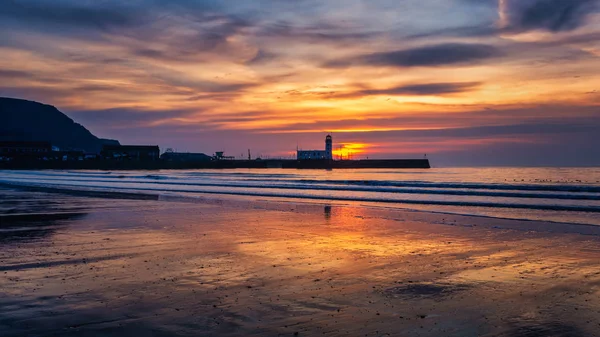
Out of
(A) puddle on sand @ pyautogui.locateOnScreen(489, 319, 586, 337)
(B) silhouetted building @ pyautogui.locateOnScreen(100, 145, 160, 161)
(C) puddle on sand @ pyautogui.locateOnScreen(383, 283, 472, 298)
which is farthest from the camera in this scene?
(B) silhouetted building @ pyautogui.locateOnScreen(100, 145, 160, 161)

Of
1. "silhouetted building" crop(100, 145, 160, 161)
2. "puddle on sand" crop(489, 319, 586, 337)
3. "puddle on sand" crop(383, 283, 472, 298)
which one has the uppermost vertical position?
"silhouetted building" crop(100, 145, 160, 161)

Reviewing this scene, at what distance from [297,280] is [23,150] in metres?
197

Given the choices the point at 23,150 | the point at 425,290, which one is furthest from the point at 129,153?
the point at 425,290

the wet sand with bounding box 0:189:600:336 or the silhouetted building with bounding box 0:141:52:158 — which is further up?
the silhouetted building with bounding box 0:141:52:158

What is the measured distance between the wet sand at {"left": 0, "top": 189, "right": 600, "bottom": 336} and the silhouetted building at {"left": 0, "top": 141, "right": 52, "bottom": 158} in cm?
17791

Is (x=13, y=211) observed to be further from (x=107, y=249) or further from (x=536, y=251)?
(x=536, y=251)

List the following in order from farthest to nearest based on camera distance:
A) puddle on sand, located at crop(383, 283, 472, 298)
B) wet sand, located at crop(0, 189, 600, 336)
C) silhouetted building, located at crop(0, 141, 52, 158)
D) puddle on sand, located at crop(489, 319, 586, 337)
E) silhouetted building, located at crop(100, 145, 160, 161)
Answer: silhouetted building, located at crop(100, 145, 160, 161), silhouetted building, located at crop(0, 141, 52, 158), puddle on sand, located at crop(383, 283, 472, 298), wet sand, located at crop(0, 189, 600, 336), puddle on sand, located at crop(489, 319, 586, 337)

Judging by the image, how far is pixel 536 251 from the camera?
39.7 feet

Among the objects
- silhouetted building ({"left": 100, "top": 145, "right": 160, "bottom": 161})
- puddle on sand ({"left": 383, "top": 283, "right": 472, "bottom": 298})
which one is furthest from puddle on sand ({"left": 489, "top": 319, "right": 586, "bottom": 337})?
silhouetted building ({"left": 100, "top": 145, "right": 160, "bottom": 161})

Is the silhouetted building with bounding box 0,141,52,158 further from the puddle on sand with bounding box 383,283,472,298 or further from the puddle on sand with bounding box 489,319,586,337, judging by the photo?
the puddle on sand with bounding box 489,319,586,337

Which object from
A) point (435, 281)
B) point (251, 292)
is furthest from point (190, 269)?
point (435, 281)

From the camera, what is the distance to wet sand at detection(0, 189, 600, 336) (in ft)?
21.1

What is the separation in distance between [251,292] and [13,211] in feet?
59.0

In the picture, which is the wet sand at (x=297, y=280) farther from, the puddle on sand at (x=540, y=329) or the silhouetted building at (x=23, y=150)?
the silhouetted building at (x=23, y=150)
